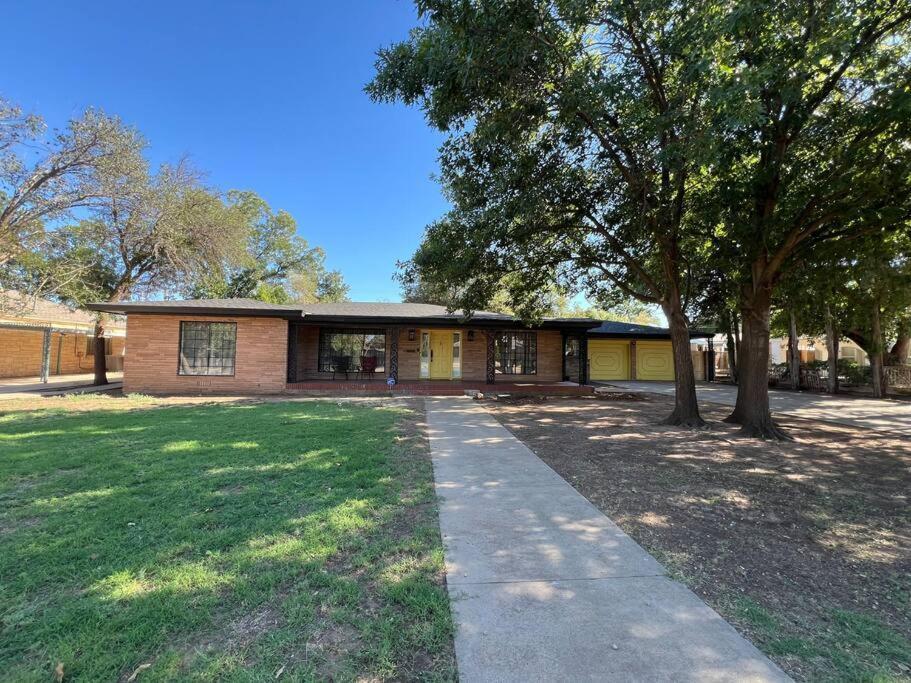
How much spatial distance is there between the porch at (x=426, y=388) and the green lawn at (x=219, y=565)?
24.5 ft

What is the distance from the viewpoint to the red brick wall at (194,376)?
12.6m

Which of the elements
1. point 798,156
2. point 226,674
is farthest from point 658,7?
point 226,674

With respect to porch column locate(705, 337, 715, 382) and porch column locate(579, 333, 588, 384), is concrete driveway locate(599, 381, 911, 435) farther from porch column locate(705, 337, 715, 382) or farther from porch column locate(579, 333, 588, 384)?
porch column locate(705, 337, 715, 382)

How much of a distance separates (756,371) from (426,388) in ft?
28.2

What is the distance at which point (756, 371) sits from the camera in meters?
8.11

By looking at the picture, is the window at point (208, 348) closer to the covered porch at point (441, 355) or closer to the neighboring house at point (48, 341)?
the covered porch at point (441, 355)

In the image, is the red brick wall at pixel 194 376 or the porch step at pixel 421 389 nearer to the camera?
the red brick wall at pixel 194 376

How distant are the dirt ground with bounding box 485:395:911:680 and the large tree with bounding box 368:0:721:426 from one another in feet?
8.95

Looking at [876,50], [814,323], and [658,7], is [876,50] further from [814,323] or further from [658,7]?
[814,323]

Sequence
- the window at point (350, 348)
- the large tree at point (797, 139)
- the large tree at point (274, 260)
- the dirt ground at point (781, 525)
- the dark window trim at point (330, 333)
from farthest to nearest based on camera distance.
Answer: the large tree at point (274, 260), the window at point (350, 348), the dark window trim at point (330, 333), the large tree at point (797, 139), the dirt ground at point (781, 525)

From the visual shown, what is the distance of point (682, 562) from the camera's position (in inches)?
112

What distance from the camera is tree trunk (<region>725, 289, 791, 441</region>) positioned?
7.64 metres

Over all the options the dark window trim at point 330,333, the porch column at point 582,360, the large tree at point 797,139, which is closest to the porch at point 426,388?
the porch column at point 582,360

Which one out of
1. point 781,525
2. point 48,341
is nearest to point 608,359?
point 781,525
